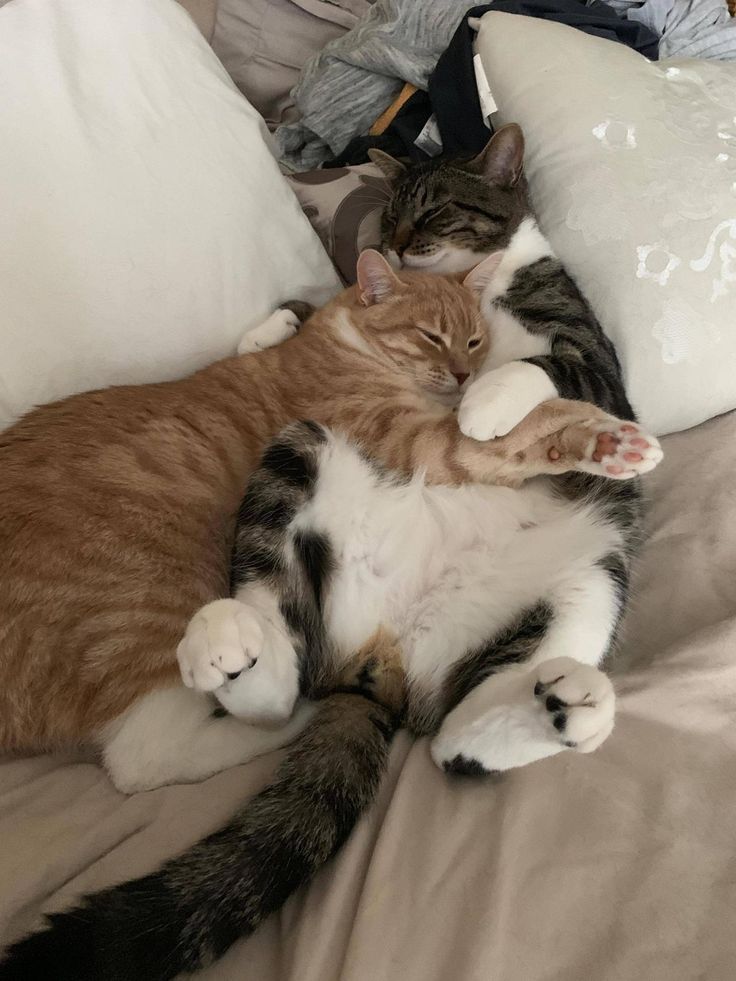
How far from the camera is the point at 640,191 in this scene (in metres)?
1.50

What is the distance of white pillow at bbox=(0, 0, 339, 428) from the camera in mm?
1339

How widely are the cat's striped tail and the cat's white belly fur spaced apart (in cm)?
16

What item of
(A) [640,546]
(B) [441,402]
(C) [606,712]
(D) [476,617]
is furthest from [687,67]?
(C) [606,712]

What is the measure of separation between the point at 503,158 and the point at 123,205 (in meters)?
0.91

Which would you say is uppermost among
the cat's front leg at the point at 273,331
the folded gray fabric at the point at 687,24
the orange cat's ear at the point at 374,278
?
the folded gray fabric at the point at 687,24

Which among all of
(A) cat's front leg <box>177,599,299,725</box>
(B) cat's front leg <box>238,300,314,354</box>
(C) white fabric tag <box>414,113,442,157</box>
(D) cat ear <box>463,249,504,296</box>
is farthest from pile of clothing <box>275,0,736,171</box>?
(A) cat's front leg <box>177,599,299,725</box>

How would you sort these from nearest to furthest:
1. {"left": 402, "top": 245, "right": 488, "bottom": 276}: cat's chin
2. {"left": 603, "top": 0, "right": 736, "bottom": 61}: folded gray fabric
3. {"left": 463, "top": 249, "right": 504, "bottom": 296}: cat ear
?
{"left": 463, "top": 249, "right": 504, "bottom": 296}: cat ear → {"left": 402, "top": 245, "right": 488, "bottom": 276}: cat's chin → {"left": 603, "top": 0, "right": 736, "bottom": 61}: folded gray fabric

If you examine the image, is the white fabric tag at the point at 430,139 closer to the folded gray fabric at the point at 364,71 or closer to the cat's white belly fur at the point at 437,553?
the folded gray fabric at the point at 364,71

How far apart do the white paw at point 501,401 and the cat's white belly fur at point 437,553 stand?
0.13 meters

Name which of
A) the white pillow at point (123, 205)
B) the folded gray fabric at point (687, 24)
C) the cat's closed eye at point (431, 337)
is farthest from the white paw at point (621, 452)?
the folded gray fabric at point (687, 24)

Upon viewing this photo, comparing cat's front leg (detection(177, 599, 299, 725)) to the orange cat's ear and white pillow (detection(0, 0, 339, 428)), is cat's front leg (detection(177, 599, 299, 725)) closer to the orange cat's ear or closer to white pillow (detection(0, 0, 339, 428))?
white pillow (detection(0, 0, 339, 428))

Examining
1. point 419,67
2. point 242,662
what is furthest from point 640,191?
point 242,662

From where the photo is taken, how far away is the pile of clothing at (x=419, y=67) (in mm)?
1858

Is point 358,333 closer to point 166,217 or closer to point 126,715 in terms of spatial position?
point 166,217
